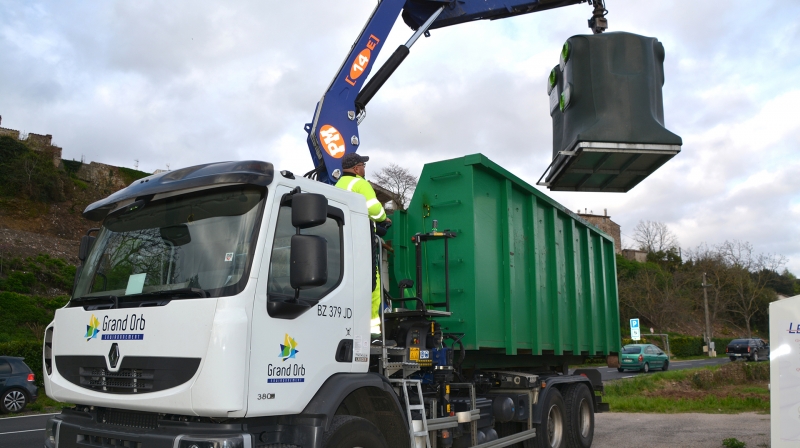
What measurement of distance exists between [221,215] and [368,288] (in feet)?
3.96

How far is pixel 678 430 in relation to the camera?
9812mm

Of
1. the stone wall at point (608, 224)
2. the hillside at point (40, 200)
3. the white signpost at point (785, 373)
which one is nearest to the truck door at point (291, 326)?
the white signpost at point (785, 373)

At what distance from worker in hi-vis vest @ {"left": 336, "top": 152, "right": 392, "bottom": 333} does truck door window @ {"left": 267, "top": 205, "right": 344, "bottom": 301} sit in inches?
17.6

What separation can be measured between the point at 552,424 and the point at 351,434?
409cm

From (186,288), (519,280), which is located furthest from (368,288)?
(519,280)

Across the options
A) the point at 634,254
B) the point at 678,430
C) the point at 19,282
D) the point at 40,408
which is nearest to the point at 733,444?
the point at 678,430

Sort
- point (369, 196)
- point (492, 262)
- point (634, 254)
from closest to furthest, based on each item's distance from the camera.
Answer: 1. point (369, 196)
2. point (492, 262)
3. point (634, 254)

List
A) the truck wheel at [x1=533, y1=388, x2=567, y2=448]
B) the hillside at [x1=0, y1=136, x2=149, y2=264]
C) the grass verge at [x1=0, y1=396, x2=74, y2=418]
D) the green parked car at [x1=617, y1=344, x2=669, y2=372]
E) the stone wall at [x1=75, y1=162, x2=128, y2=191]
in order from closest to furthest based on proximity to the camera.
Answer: the truck wheel at [x1=533, y1=388, x2=567, y2=448], the grass verge at [x1=0, y1=396, x2=74, y2=418], the green parked car at [x1=617, y1=344, x2=669, y2=372], the hillside at [x1=0, y1=136, x2=149, y2=264], the stone wall at [x1=75, y1=162, x2=128, y2=191]

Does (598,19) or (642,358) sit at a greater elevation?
(598,19)

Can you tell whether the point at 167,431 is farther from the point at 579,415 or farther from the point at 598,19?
the point at 598,19

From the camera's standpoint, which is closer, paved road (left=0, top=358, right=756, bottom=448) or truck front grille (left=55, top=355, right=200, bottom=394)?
truck front grille (left=55, top=355, right=200, bottom=394)

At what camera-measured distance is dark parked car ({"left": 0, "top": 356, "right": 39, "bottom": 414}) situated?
12.7 meters

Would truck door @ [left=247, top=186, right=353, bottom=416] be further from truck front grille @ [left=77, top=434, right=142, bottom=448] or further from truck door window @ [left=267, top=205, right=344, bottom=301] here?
truck front grille @ [left=77, top=434, right=142, bottom=448]

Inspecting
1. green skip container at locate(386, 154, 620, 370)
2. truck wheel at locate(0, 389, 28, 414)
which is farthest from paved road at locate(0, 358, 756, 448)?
green skip container at locate(386, 154, 620, 370)
